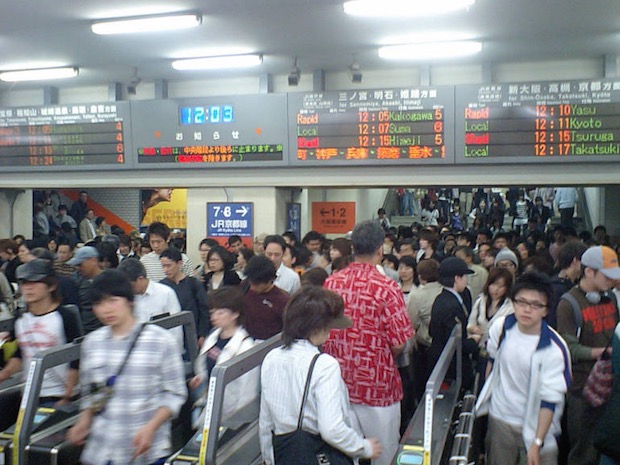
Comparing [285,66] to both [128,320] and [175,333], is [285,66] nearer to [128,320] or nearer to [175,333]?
[175,333]

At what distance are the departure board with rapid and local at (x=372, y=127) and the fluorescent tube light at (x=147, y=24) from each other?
209 cm

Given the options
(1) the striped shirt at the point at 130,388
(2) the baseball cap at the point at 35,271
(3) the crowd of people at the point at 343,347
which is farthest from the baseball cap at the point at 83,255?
(1) the striped shirt at the point at 130,388

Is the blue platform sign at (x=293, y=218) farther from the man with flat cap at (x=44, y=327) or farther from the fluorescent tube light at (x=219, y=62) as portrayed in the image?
the man with flat cap at (x=44, y=327)

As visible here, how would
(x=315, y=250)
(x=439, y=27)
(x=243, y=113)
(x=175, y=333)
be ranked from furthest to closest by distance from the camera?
(x=243, y=113) → (x=315, y=250) → (x=439, y=27) → (x=175, y=333)

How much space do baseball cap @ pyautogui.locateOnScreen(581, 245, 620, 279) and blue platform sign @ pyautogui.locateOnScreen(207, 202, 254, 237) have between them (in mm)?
5852

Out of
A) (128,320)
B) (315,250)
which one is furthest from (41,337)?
(315,250)

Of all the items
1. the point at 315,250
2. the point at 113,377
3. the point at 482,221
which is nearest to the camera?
the point at 113,377

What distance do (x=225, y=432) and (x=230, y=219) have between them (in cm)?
574

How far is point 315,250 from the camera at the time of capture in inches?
307

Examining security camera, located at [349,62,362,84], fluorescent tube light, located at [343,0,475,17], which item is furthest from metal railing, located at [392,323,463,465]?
security camera, located at [349,62,362,84]

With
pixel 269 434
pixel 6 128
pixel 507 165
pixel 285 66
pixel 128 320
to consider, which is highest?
pixel 285 66

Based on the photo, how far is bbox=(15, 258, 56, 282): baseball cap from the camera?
11.9 ft

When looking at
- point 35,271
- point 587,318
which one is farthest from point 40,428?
point 587,318

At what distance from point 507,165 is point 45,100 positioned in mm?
7113
